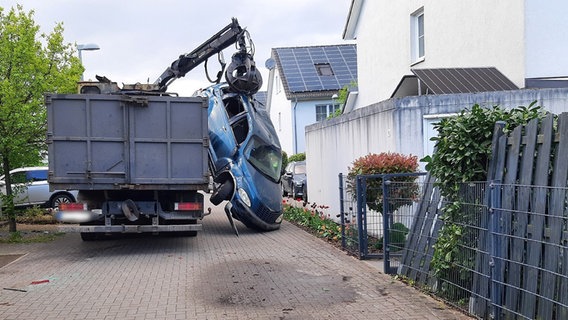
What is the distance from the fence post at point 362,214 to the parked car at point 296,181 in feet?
41.1

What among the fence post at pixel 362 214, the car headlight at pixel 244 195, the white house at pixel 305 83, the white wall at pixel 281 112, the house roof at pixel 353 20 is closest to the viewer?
the fence post at pixel 362 214

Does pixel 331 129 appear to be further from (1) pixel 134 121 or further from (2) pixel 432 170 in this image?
(2) pixel 432 170

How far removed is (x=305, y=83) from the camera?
36406 millimetres

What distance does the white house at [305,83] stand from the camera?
3588 centimetres

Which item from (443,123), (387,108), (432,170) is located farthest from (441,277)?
(387,108)

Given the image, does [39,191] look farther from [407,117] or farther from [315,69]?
[315,69]

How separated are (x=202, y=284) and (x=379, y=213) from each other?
321 cm

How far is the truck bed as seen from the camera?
416 inches

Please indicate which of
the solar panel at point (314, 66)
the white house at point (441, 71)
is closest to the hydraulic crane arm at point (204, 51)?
the white house at point (441, 71)

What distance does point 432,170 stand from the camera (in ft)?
22.9

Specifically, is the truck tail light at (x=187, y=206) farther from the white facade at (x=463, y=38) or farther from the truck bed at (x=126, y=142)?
the white facade at (x=463, y=38)

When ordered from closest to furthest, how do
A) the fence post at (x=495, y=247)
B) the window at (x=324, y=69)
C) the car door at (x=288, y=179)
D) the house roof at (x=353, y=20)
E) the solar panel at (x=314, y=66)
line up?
the fence post at (x=495, y=247)
the house roof at (x=353, y=20)
the car door at (x=288, y=179)
the solar panel at (x=314, y=66)
the window at (x=324, y=69)

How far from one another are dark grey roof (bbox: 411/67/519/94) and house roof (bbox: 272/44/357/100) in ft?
72.9

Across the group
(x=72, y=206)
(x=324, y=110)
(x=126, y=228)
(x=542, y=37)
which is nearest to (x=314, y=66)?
(x=324, y=110)
